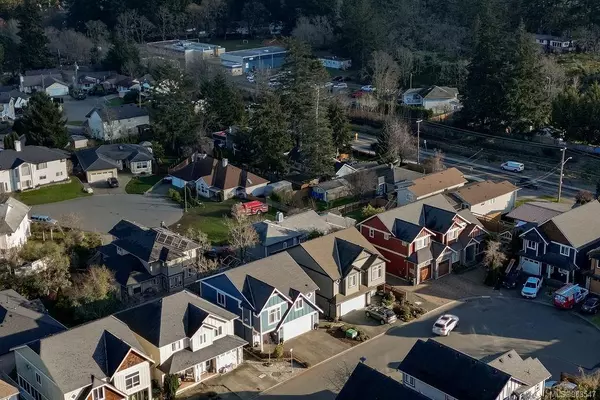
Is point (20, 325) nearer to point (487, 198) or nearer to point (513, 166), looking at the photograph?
point (487, 198)

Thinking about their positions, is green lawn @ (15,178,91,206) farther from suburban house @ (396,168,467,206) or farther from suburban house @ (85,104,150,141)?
suburban house @ (396,168,467,206)

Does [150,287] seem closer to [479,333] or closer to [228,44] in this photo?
[479,333]

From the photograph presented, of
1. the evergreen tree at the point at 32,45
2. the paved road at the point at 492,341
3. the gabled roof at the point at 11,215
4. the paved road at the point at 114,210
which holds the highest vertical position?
the evergreen tree at the point at 32,45

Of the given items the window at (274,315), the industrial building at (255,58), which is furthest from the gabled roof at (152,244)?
the industrial building at (255,58)

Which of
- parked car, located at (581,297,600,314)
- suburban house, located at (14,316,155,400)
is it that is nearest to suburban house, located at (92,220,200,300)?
suburban house, located at (14,316,155,400)

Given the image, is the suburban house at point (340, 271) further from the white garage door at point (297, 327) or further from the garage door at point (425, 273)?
the garage door at point (425, 273)

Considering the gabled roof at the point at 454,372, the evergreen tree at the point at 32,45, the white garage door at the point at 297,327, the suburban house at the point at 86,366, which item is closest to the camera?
the gabled roof at the point at 454,372

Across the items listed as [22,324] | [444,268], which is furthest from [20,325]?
[444,268]

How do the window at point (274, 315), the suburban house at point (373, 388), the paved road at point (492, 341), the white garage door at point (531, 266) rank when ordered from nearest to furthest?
the suburban house at point (373, 388) < the paved road at point (492, 341) < the window at point (274, 315) < the white garage door at point (531, 266)
